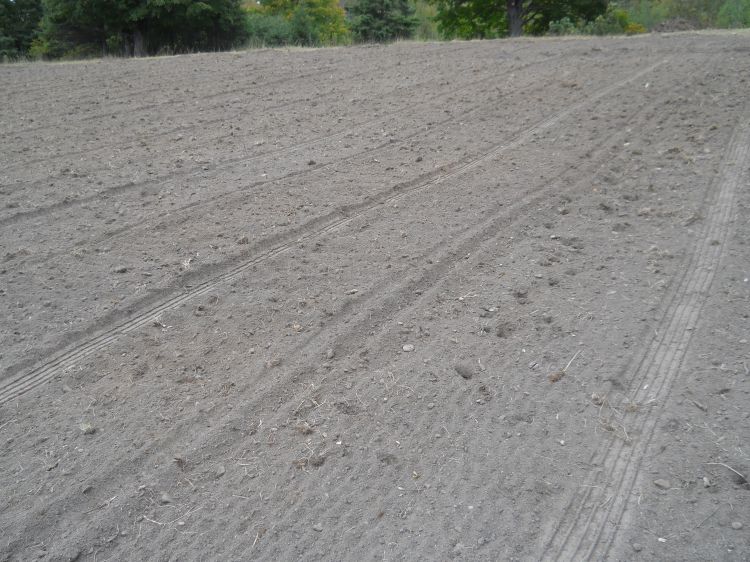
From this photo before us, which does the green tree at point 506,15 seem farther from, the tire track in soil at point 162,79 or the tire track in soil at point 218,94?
the tire track in soil at point 218,94

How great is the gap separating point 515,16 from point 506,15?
2.92 metres

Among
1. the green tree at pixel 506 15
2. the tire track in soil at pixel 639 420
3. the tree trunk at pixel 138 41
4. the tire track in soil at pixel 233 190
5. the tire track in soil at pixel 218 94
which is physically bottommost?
the tire track in soil at pixel 639 420

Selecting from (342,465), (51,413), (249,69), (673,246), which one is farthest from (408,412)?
(249,69)

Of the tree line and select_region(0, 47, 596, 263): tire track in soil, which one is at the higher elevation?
the tree line

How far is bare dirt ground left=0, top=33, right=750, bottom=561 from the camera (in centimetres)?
315

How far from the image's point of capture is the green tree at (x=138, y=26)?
26531 millimetres

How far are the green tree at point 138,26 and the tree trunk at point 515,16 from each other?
478 inches

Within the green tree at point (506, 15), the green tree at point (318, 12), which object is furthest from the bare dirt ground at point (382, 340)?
the green tree at point (318, 12)

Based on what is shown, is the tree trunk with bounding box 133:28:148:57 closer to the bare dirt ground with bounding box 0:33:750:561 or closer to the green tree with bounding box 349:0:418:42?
the green tree with bounding box 349:0:418:42

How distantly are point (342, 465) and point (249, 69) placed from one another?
11.4 m

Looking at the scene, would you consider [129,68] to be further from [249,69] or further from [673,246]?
[673,246]

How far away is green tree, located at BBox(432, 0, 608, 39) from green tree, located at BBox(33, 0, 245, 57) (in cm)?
994

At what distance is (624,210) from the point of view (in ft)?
20.1

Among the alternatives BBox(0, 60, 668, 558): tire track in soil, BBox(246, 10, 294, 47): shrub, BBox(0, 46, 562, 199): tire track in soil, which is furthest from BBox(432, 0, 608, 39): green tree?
BBox(0, 60, 668, 558): tire track in soil
